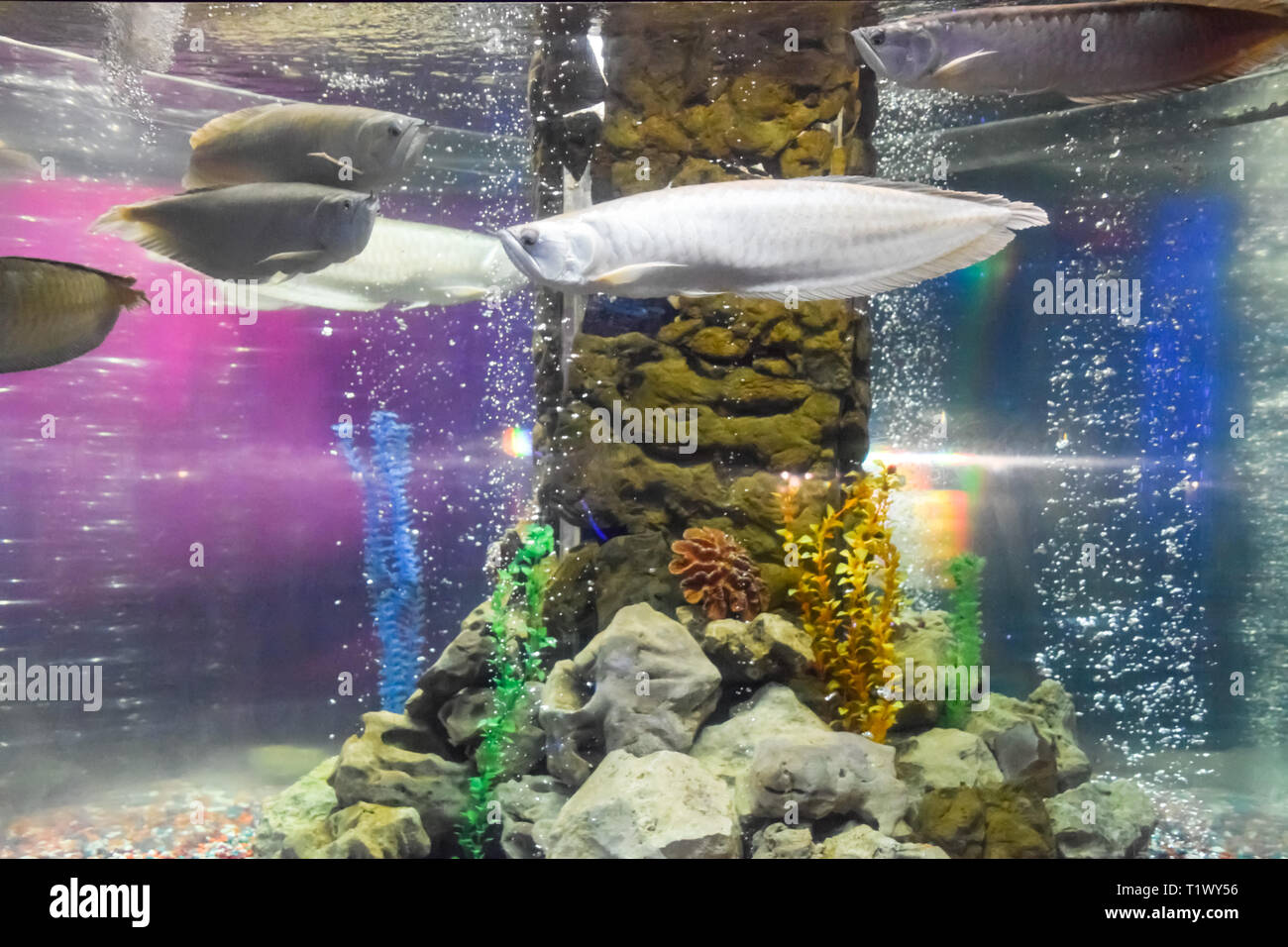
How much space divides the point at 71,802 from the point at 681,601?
462 cm

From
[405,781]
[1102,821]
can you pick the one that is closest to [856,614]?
[1102,821]

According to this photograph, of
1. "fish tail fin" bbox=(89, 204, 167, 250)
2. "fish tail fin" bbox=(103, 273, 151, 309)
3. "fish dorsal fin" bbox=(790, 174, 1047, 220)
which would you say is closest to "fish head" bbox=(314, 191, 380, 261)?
"fish tail fin" bbox=(89, 204, 167, 250)

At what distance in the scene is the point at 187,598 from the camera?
19.3 ft

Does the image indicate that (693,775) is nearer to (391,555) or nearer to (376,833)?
(376,833)

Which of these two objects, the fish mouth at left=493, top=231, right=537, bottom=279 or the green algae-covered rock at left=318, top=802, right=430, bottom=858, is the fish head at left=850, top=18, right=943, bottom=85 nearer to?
the fish mouth at left=493, top=231, right=537, bottom=279

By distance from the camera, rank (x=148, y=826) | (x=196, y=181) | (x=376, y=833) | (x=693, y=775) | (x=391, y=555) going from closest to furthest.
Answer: (x=196, y=181)
(x=693, y=775)
(x=376, y=833)
(x=148, y=826)
(x=391, y=555)

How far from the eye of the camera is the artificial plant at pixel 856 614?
392cm

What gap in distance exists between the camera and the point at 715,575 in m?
4.02

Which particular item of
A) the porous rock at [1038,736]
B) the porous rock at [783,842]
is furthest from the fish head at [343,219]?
the porous rock at [1038,736]

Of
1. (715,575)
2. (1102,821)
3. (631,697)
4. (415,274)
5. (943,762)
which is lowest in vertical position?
(1102,821)

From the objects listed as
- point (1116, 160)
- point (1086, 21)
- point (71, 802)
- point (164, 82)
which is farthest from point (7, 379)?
point (1116, 160)

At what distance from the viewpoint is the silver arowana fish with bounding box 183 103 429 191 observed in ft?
9.26

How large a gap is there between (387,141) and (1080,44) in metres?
2.53
